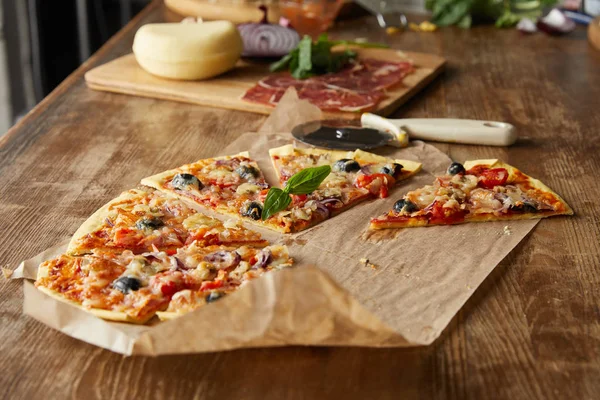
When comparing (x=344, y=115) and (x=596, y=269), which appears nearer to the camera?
(x=596, y=269)

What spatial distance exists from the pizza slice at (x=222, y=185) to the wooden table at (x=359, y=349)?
185mm

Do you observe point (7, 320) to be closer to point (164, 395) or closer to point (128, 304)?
point (128, 304)

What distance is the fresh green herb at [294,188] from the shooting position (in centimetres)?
279

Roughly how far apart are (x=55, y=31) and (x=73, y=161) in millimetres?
3520

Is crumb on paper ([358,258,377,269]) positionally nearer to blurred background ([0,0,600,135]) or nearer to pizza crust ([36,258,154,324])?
pizza crust ([36,258,154,324])

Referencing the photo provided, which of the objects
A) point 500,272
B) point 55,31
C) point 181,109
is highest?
point 500,272

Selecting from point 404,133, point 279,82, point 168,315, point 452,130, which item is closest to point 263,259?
point 168,315

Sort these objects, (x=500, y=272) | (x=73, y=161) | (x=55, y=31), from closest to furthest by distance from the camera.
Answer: (x=500, y=272), (x=73, y=161), (x=55, y=31)

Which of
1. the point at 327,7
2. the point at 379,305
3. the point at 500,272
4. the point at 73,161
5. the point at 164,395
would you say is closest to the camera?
the point at 164,395

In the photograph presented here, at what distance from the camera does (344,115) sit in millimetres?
3729

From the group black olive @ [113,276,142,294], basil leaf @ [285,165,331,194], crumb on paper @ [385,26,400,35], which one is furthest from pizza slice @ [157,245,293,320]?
crumb on paper @ [385,26,400,35]

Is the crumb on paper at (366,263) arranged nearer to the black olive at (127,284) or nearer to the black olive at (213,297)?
the black olive at (213,297)

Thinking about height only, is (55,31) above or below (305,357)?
below

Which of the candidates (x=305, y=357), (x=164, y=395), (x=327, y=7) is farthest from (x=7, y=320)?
(x=327, y=7)
